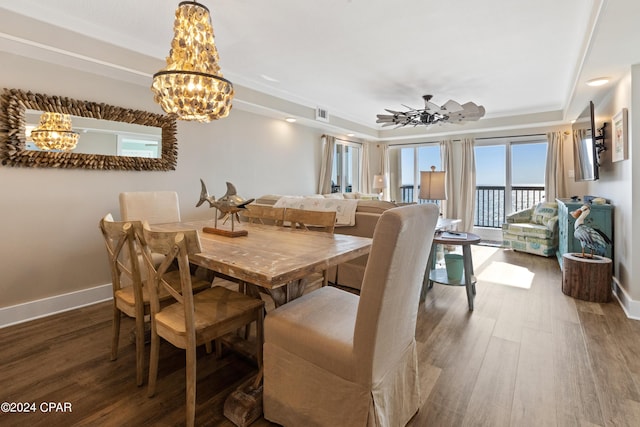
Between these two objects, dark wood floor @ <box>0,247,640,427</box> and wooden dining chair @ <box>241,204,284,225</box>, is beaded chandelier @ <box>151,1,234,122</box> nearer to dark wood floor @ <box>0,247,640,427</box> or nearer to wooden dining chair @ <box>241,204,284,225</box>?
wooden dining chair @ <box>241,204,284,225</box>

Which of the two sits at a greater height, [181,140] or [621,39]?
[621,39]

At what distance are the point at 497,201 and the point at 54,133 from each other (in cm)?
728

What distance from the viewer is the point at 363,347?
3.84 ft

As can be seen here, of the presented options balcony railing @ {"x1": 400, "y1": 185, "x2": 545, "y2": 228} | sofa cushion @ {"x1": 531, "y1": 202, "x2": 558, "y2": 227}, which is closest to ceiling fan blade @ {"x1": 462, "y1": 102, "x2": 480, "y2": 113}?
sofa cushion @ {"x1": 531, "y1": 202, "x2": 558, "y2": 227}

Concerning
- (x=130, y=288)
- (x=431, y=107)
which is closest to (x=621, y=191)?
(x=431, y=107)

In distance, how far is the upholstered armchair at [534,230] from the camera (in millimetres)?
4809

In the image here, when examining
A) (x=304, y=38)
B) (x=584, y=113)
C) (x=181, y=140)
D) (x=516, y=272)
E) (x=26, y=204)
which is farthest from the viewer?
(x=584, y=113)

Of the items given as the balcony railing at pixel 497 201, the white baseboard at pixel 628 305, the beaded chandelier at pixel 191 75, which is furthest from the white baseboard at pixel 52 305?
the balcony railing at pixel 497 201

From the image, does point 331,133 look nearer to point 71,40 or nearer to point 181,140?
point 181,140

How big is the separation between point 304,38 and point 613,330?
3599 millimetres

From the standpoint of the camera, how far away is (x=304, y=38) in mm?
2912

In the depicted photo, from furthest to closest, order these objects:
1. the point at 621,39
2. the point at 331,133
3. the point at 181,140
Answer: the point at 331,133, the point at 181,140, the point at 621,39

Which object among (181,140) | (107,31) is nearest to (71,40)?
(107,31)

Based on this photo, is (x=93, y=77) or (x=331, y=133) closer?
(x=93, y=77)
